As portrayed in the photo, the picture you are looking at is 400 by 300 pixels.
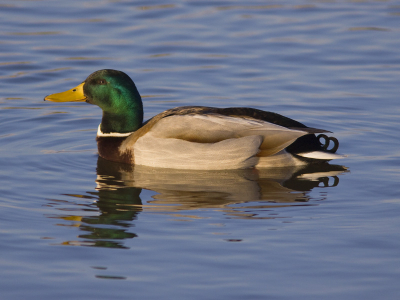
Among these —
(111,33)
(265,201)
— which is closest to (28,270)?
(265,201)

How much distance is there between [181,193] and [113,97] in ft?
5.85

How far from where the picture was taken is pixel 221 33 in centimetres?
1332

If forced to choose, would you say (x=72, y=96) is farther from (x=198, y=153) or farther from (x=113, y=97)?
(x=198, y=153)

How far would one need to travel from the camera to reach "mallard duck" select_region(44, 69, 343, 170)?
26.1 ft

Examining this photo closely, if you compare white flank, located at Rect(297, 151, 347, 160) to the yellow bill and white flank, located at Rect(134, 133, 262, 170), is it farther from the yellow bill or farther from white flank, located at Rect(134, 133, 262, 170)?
the yellow bill

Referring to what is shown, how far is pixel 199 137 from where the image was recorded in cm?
795

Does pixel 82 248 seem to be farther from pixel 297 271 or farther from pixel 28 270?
pixel 297 271

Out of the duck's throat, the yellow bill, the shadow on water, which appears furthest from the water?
the yellow bill

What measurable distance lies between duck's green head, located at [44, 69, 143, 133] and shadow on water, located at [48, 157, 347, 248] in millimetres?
500

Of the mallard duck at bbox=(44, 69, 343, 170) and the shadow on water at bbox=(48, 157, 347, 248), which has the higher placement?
the mallard duck at bbox=(44, 69, 343, 170)

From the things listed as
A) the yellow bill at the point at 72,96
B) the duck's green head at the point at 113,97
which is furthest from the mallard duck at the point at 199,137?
the yellow bill at the point at 72,96

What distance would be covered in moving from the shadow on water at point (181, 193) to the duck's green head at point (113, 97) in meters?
0.50

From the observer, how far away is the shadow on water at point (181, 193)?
6.50m

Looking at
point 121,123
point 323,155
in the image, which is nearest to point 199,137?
point 121,123
